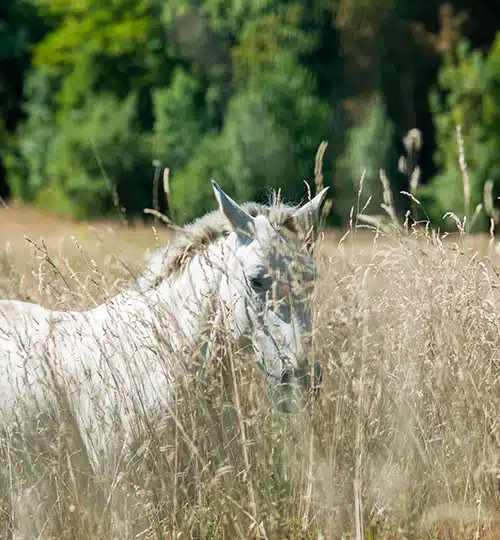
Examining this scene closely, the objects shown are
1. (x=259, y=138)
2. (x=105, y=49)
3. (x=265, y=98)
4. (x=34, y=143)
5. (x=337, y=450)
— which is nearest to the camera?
(x=337, y=450)

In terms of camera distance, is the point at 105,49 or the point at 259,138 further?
the point at 105,49

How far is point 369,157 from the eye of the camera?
2491cm

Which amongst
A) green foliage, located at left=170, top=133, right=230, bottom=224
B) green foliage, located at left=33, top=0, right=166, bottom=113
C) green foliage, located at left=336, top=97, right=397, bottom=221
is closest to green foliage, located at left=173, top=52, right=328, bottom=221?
green foliage, located at left=170, top=133, right=230, bottom=224

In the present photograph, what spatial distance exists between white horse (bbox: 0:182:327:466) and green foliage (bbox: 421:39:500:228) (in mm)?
22508

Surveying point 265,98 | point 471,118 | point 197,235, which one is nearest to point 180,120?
point 265,98

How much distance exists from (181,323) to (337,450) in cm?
96

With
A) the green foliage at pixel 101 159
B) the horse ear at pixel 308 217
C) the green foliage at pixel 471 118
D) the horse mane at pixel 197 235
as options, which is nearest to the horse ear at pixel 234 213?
the horse mane at pixel 197 235

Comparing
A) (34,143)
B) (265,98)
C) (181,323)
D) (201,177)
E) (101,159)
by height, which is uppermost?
(181,323)

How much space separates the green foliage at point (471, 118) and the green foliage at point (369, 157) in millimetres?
1822

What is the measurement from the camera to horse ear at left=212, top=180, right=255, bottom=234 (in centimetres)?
402

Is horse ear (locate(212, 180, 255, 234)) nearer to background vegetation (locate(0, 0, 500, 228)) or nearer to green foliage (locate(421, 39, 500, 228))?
background vegetation (locate(0, 0, 500, 228))

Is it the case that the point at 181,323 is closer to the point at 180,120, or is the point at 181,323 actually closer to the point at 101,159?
the point at 180,120

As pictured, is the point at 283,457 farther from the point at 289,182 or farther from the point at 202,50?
the point at 202,50

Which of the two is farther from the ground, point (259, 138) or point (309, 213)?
point (309, 213)
